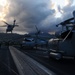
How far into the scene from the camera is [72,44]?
2000cm

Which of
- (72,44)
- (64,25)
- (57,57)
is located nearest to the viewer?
(72,44)

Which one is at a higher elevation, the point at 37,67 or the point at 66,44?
Result: the point at 66,44

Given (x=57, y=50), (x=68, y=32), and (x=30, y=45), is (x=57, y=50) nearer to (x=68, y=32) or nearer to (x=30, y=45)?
(x=68, y=32)

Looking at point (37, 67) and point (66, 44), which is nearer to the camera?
point (37, 67)

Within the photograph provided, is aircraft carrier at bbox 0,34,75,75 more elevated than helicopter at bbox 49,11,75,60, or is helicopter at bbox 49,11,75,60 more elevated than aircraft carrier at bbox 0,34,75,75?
helicopter at bbox 49,11,75,60

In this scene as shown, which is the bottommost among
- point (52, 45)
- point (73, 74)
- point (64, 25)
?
point (73, 74)

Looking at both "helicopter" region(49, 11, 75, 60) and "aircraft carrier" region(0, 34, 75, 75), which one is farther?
"helicopter" region(49, 11, 75, 60)

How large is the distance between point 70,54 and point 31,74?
8.20 metres

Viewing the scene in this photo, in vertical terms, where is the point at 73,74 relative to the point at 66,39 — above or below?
below

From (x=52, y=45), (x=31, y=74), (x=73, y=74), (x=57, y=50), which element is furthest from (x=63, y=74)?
(x=52, y=45)

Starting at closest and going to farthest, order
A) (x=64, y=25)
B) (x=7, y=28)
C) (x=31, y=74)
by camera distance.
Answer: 1. (x=31, y=74)
2. (x=64, y=25)
3. (x=7, y=28)

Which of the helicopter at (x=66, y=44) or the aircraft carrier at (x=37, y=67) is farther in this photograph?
the helicopter at (x=66, y=44)

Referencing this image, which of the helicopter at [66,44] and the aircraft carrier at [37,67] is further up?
the helicopter at [66,44]

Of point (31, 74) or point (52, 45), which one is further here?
point (52, 45)
